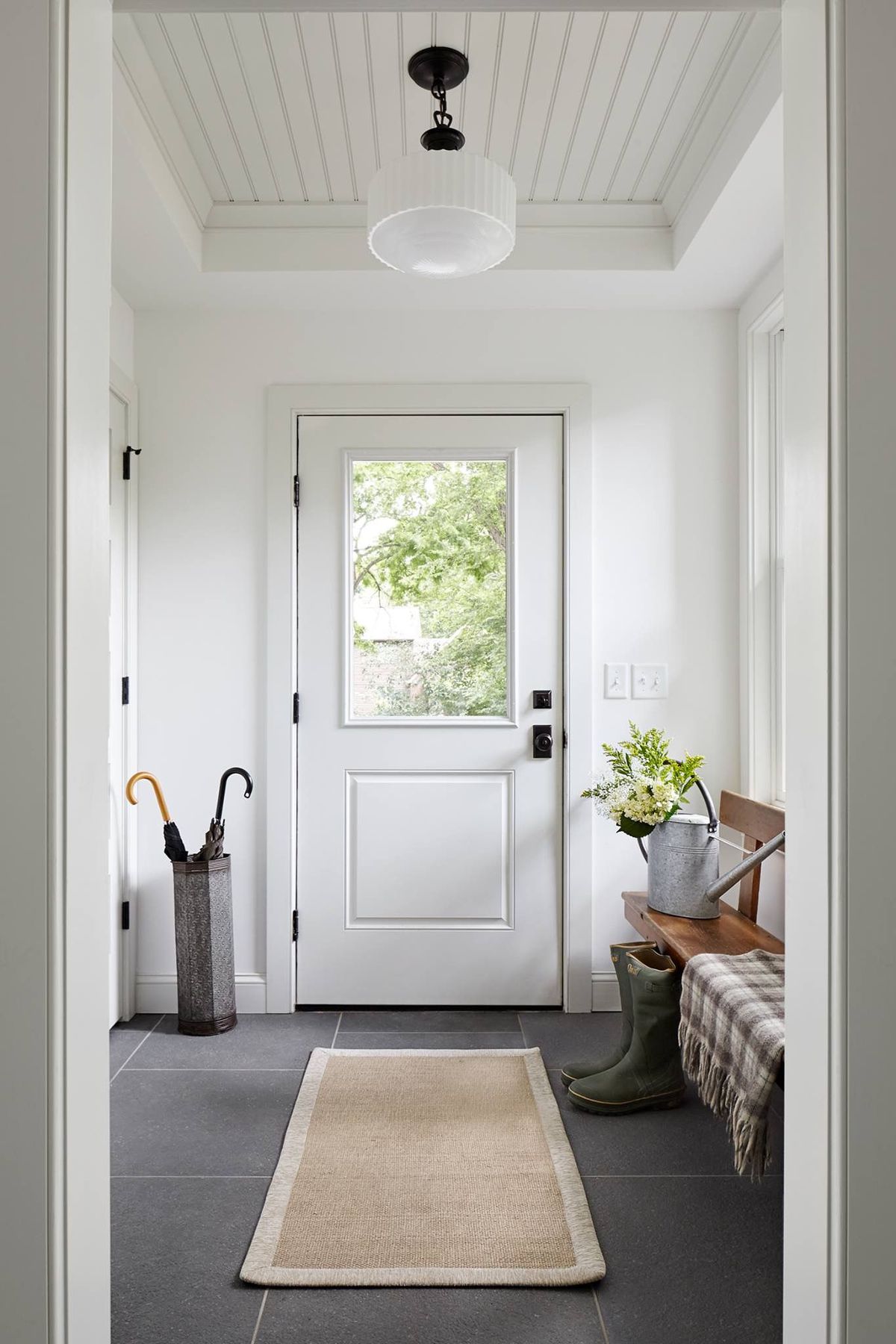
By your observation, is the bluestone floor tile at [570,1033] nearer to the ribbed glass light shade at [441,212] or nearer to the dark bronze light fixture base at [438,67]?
the ribbed glass light shade at [441,212]

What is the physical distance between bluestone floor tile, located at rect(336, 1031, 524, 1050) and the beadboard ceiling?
2373mm

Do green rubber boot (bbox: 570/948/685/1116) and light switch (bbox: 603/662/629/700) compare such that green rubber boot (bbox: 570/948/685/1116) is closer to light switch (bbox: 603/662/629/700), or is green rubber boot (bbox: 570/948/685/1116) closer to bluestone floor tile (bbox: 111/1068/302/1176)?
bluestone floor tile (bbox: 111/1068/302/1176)

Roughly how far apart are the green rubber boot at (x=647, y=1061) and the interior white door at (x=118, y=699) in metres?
1.52

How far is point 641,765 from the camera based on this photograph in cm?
307

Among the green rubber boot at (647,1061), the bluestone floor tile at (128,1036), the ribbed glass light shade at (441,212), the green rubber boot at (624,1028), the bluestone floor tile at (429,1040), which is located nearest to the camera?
the ribbed glass light shade at (441,212)

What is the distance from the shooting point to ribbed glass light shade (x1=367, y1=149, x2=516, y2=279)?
201 cm

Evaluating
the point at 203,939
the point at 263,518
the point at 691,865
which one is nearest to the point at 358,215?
the point at 263,518

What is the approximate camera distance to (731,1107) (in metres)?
1.91

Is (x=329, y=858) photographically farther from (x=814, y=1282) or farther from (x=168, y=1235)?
(x=814, y=1282)

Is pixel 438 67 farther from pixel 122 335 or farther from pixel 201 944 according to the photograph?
pixel 201 944

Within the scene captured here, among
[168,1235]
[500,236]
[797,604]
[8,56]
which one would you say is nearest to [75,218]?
[8,56]

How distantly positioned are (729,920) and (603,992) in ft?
2.15

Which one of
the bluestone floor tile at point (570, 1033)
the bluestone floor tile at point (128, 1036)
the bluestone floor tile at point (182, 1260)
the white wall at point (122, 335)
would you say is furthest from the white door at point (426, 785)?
the bluestone floor tile at point (182, 1260)

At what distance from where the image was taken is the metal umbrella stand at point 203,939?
293 centimetres
